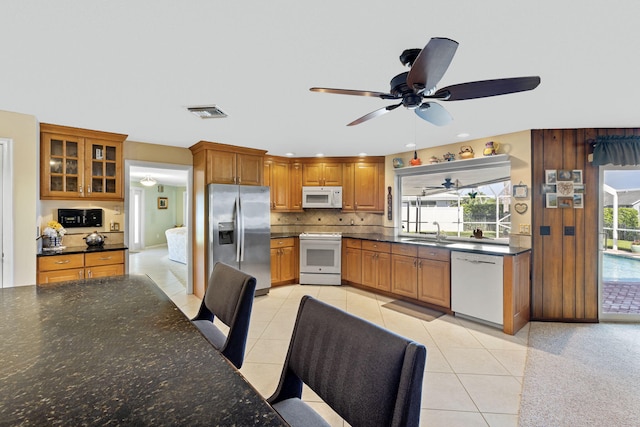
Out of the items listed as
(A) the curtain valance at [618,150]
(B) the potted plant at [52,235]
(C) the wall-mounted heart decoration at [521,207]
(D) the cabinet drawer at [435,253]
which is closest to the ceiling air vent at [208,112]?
(B) the potted plant at [52,235]

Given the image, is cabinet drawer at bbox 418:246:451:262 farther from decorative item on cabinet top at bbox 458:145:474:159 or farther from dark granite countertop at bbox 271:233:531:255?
decorative item on cabinet top at bbox 458:145:474:159

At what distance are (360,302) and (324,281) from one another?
0.96 meters

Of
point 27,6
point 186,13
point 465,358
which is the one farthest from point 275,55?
point 465,358

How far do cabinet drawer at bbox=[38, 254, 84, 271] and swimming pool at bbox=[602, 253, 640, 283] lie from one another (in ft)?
19.7

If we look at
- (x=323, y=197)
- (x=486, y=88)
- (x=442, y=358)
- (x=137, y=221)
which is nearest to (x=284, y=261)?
(x=323, y=197)

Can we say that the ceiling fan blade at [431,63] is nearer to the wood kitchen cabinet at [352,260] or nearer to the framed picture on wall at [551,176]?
the framed picture on wall at [551,176]

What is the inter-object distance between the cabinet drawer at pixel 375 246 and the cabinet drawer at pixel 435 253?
54cm

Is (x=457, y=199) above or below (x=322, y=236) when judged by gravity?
above

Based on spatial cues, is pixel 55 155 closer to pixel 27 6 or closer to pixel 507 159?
pixel 27 6

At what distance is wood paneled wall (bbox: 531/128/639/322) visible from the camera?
331 centimetres

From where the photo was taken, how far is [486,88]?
1.65 meters

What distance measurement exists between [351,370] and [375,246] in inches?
143

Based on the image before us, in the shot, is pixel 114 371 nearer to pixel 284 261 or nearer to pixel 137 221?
pixel 284 261

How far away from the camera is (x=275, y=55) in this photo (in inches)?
72.6
